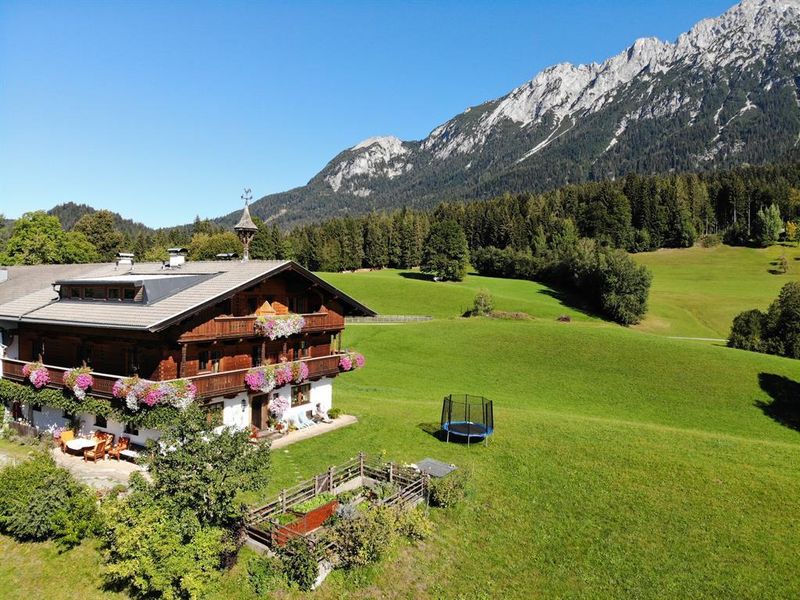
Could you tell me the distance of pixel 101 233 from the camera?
326 feet

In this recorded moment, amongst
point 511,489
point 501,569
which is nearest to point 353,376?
point 511,489

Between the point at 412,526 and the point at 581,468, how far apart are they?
403 inches

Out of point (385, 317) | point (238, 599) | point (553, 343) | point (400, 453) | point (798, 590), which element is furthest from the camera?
point (385, 317)

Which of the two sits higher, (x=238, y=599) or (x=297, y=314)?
(x=297, y=314)

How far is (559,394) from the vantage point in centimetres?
4284

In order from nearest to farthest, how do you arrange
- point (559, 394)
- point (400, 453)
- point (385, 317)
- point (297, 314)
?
1. point (400, 453)
2. point (297, 314)
3. point (559, 394)
4. point (385, 317)

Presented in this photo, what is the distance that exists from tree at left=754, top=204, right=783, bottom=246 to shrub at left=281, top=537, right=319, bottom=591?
139m

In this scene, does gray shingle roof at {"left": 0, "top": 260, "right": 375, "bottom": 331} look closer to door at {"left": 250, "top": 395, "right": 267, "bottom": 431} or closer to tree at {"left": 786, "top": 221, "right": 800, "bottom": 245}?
door at {"left": 250, "top": 395, "right": 267, "bottom": 431}

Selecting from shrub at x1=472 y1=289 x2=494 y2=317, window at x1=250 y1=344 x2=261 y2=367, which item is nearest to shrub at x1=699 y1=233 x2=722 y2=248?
shrub at x1=472 y1=289 x2=494 y2=317

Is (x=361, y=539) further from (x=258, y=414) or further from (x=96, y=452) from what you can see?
(x=96, y=452)

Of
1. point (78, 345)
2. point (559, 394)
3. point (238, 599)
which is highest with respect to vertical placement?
point (78, 345)

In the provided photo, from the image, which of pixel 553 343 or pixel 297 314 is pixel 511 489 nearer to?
pixel 297 314

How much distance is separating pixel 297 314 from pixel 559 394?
24.6 m

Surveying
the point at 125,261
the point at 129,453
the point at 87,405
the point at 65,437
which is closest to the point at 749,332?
the point at 129,453
